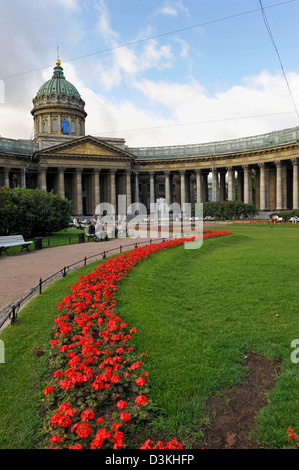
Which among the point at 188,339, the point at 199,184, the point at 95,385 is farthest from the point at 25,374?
the point at 199,184

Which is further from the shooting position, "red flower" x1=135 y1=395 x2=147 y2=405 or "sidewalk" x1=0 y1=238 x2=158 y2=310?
"sidewalk" x1=0 y1=238 x2=158 y2=310

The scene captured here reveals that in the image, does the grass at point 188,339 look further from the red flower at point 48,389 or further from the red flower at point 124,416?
the red flower at point 124,416

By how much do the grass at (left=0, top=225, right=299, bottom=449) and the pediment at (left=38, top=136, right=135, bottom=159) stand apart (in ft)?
170

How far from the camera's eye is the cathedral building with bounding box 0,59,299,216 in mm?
57875

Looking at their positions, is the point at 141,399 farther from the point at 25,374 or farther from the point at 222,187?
the point at 222,187

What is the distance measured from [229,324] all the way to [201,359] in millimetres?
1815

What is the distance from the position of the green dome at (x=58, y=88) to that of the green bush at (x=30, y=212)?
2229 inches

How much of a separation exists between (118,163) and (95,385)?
6277 cm

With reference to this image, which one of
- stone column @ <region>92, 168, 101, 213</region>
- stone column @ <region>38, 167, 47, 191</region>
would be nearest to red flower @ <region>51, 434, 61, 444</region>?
stone column @ <region>38, 167, 47, 191</region>

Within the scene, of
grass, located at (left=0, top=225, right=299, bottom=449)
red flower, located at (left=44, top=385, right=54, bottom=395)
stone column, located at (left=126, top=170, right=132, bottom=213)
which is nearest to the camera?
grass, located at (left=0, top=225, right=299, bottom=449)

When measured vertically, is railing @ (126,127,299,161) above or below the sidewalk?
above

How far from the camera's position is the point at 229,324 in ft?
24.5

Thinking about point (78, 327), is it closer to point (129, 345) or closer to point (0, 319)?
point (129, 345)

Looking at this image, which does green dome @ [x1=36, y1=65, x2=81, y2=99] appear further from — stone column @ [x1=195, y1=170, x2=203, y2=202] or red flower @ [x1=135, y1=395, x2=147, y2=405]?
red flower @ [x1=135, y1=395, x2=147, y2=405]
